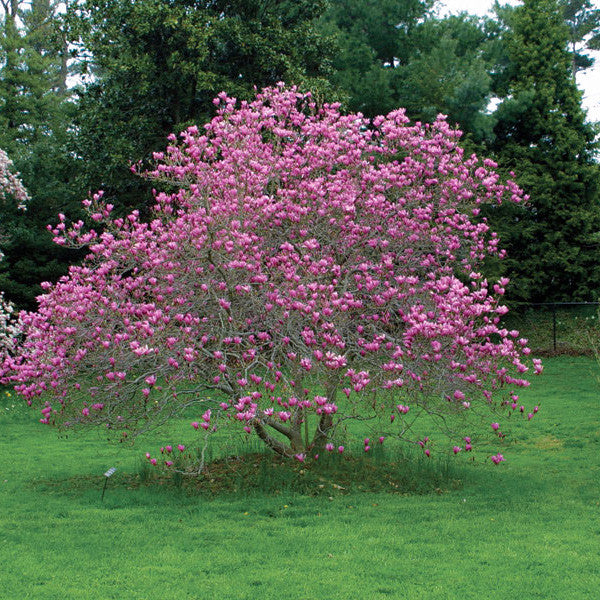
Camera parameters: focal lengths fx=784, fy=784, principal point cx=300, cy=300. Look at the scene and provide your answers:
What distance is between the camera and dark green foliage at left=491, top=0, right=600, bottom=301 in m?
25.2

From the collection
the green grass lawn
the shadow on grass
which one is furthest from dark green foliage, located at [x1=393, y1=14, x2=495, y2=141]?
the shadow on grass

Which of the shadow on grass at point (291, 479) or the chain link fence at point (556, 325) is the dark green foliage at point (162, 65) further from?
the shadow on grass at point (291, 479)

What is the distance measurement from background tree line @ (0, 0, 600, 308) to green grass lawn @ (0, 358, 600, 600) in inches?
419

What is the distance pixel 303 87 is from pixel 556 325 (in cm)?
1104

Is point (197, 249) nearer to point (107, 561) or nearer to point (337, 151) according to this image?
point (337, 151)

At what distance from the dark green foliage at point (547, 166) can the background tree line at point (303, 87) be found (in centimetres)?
5

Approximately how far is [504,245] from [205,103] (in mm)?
10336

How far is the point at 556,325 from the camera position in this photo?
24.6m

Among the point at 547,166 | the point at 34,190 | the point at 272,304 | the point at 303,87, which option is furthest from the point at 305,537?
the point at 547,166

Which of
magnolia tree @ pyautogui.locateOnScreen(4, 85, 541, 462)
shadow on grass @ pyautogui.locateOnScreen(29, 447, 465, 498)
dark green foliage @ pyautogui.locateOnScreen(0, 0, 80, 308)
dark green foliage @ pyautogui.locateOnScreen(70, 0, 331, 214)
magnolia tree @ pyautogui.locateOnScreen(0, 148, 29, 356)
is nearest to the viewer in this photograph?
magnolia tree @ pyautogui.locateOnScreen(4, 85, 541, 462)

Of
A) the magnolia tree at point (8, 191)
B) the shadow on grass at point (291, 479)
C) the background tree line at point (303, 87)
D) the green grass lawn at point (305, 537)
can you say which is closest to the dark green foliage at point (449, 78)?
the background tree line at point (303, 87)

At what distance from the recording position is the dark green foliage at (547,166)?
25203 millimetres

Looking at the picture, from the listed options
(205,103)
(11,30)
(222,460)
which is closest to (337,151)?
(222,460)

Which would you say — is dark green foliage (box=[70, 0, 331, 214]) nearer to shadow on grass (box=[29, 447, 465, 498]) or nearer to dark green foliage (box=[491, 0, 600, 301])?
dark green foliage (box=[491, 0, 600, 301])
